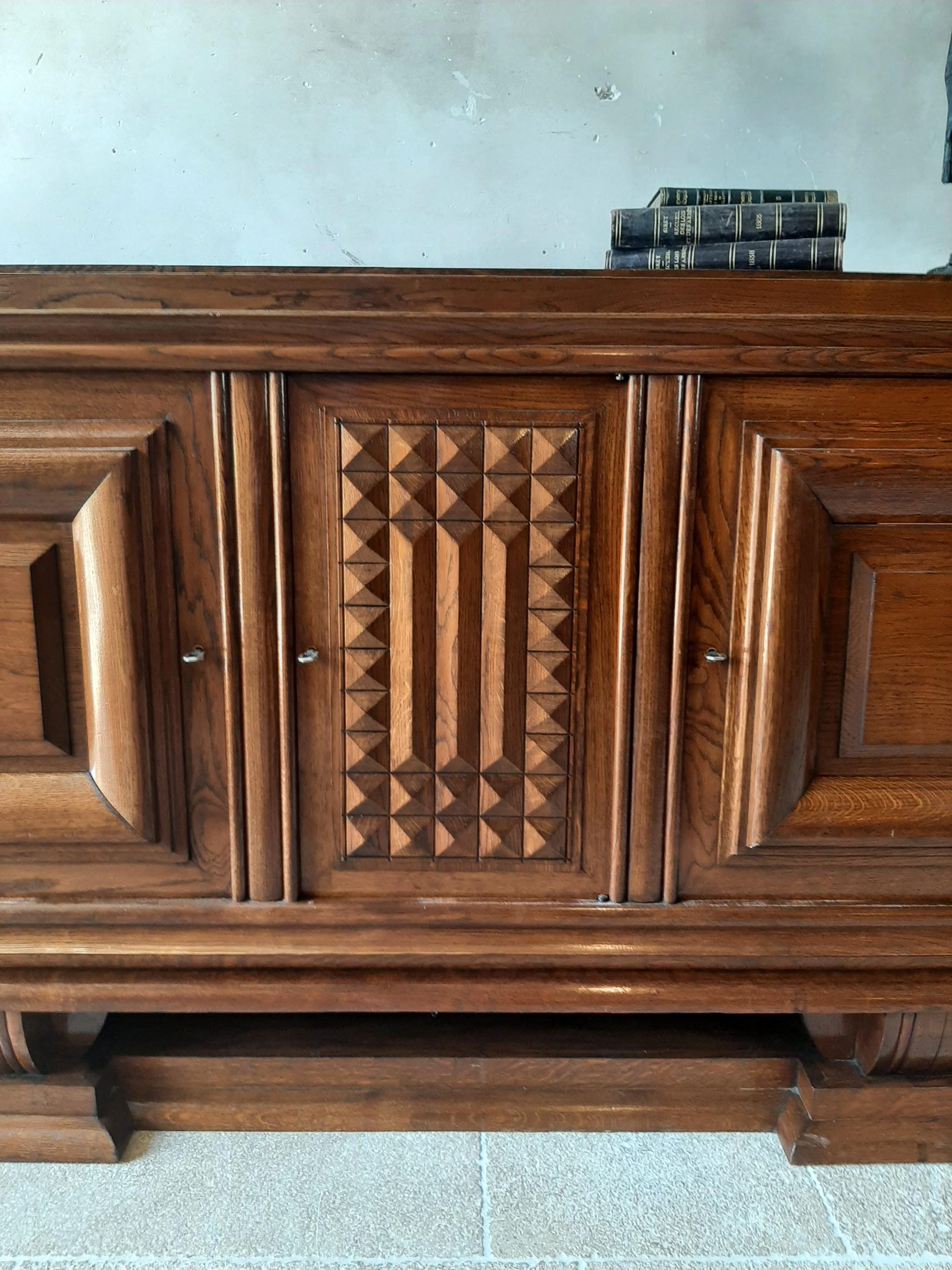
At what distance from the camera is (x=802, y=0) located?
99 centimetres

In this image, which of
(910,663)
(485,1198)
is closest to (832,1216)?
(485,1198)

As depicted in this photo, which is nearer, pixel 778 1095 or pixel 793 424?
pixel 793 424

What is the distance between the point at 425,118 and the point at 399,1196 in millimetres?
1125

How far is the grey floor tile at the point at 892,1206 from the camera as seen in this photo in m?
0.66

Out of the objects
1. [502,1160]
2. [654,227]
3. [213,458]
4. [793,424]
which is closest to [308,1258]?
[502,1160]

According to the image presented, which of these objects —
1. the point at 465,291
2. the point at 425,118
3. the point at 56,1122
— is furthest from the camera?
the point at 425,118

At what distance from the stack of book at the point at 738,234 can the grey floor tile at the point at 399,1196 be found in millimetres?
821

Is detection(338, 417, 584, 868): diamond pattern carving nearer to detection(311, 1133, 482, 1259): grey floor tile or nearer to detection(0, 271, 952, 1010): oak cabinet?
detection(0, 271, 952, 1010): oak cabinet

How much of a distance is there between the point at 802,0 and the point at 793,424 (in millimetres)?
693

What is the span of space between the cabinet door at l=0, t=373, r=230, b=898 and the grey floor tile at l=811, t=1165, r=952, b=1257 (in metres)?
0.58

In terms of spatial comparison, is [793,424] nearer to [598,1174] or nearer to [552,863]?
[552,863]

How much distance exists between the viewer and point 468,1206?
27.1 inches

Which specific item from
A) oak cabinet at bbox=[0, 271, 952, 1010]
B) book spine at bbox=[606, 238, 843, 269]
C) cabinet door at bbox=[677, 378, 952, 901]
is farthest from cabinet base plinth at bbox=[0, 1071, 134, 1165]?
book spine at bbox=[606, 238, 843, 269]

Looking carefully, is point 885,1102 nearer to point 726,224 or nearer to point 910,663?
point 910,663
